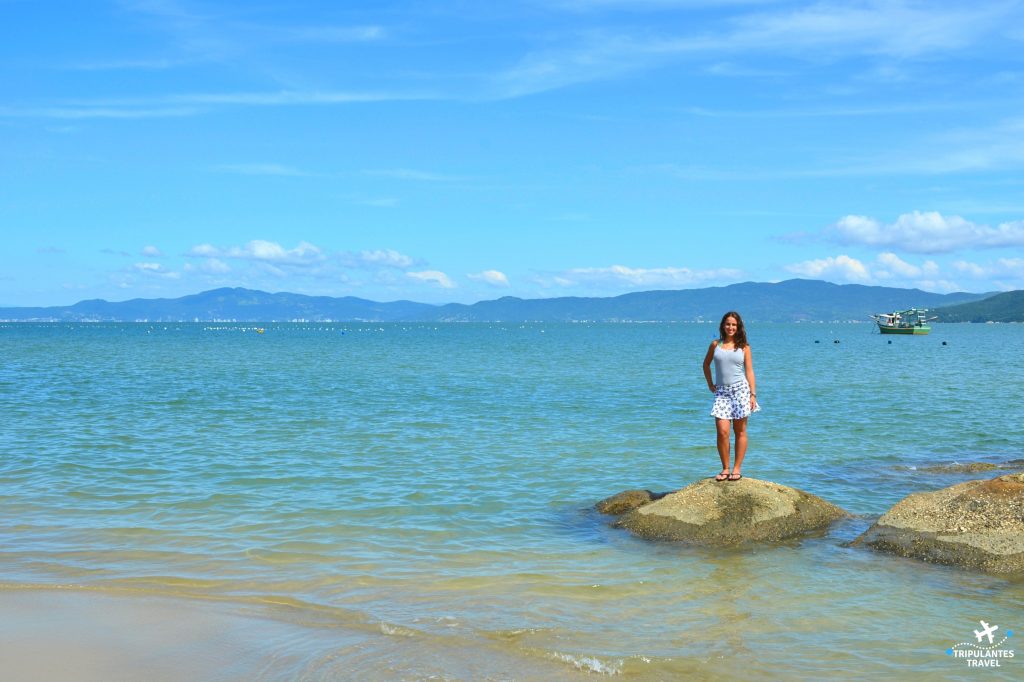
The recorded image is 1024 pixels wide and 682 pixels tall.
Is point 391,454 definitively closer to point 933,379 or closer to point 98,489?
point 98,489

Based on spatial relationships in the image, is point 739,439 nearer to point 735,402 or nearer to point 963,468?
point 735,402

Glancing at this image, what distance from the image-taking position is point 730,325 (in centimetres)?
1117

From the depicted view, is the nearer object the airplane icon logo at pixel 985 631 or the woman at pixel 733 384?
the airplane icon logo at pixel 985 631

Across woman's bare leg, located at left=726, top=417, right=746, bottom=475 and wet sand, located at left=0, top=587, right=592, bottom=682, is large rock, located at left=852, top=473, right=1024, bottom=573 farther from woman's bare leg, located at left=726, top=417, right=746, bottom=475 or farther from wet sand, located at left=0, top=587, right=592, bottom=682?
wet sand, located at left=0, top=587, right=592, bottom=682

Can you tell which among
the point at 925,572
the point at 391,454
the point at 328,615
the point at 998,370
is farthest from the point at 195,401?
the point at 998,370

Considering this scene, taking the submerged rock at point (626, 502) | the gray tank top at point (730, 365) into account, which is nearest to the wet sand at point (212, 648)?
the submerged rock at point (626, 502)

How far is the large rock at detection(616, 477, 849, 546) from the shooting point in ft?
34.6

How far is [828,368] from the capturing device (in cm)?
5116

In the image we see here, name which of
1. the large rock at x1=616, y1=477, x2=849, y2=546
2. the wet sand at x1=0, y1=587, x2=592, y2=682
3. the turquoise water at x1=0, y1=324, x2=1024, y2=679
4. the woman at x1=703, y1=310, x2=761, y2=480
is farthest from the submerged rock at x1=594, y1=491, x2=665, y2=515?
the wet sand at x1=0, y1=587, x2=592, y2=682

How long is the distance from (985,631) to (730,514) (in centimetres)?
347

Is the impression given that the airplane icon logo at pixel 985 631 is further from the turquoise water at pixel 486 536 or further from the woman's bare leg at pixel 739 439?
the woman's bare leg at pixel 739 439

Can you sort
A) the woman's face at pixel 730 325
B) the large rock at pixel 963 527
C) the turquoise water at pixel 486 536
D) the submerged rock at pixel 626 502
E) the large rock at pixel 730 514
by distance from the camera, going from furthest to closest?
1. the submerged rock at pixel 626 502
2. the woman's face at pixel 730 325
3. the large rock at pixel 730 514
4. the large rock at pixel 963 527
5. the turquoise water at pixel 486 536

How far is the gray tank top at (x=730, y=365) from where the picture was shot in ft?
36.8

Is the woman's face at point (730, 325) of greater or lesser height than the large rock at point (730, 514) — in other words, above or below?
above
